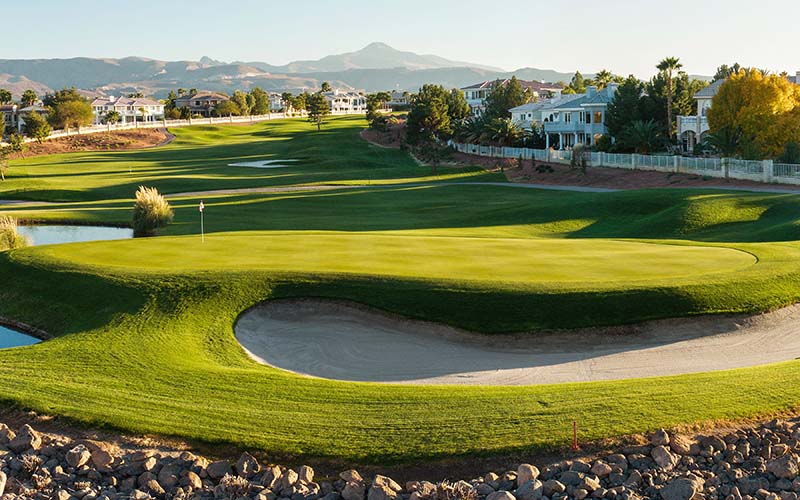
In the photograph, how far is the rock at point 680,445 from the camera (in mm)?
13156

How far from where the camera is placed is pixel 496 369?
62.1 ft

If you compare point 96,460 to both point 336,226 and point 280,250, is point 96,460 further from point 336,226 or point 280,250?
point 336,226

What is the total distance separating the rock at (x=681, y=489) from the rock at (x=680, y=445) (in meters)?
0.71

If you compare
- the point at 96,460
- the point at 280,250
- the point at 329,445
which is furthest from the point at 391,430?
the point at 280,250

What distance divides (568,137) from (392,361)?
81669mm

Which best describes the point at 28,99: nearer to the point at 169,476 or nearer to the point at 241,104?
the point at 241,104

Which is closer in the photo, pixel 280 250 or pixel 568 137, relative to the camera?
pixel 280 250

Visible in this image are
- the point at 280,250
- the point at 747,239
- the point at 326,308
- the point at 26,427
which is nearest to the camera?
the point at 26,427

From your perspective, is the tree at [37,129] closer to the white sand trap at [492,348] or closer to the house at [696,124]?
the house at [696,124]

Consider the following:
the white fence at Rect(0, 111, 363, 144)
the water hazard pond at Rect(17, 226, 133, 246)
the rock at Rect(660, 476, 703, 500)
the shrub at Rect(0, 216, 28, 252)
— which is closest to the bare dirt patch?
the white fence at Rect(0, 111, 363, 144)

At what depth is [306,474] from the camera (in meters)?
12.8

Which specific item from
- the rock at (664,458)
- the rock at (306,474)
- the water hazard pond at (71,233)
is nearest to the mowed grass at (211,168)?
the water hazard pond at (71,233)

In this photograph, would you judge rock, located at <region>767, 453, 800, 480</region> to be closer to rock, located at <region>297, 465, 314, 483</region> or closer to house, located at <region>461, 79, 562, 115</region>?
rock, located at <region>297, 465, 314, 483</region>

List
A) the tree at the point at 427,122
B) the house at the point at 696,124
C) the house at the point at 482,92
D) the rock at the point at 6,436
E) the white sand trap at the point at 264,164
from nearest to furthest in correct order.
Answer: the rock at the point at 6,436, the house at the point at 696,124, the white sand trap at the point at 264,164, the tree at the point at 427,122, the house at the point at 482,92
